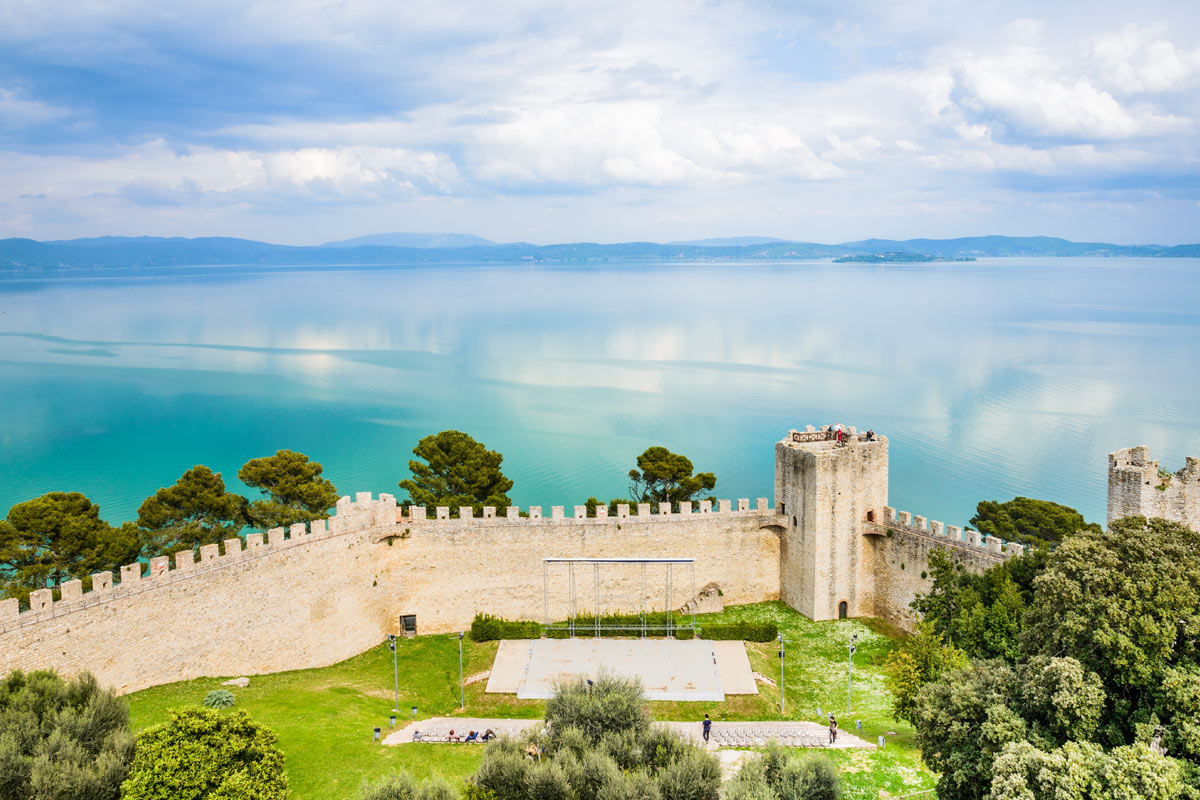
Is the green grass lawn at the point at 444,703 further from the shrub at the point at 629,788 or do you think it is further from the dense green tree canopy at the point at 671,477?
the dense green tree canopy at the point at 671,477

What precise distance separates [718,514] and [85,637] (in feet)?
53.8

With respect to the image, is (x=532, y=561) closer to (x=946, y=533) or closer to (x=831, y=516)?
(x=831, y=516)

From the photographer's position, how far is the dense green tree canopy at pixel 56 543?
21.8 meters

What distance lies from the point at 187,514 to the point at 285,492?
290 centimetres

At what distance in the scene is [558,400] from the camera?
6656cm

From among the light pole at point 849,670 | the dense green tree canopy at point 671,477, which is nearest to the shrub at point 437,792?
the light pole at point 849,670

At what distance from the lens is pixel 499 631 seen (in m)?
24.0

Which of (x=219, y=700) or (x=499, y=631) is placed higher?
(x=219, y=700)

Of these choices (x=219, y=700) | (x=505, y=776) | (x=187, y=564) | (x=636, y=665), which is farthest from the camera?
(x=636, y=665)

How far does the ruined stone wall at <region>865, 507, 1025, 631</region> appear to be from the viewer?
73.6ft

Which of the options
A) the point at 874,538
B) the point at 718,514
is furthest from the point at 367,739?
the point at 874,538

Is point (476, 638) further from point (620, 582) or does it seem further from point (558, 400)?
point (558, 400)

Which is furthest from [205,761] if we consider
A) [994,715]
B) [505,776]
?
[994,715]

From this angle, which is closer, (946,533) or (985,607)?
(985,607)
